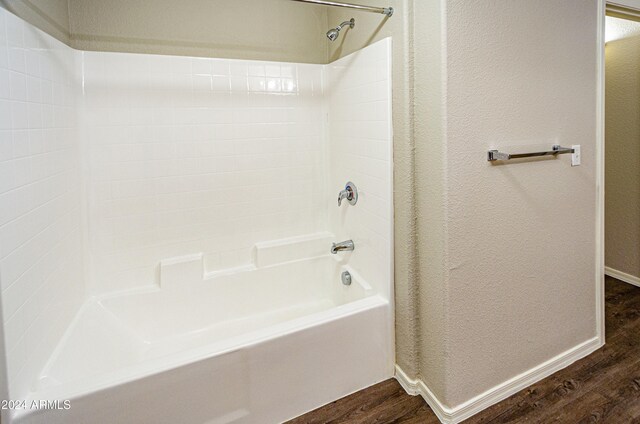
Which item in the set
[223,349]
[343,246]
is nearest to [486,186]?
[343,246]

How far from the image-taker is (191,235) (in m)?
2.18

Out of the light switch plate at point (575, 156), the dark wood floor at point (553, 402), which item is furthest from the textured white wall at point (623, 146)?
the light switch plate at point (575, 156)

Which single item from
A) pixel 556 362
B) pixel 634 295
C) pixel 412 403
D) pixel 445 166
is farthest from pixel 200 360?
pixel 634 295

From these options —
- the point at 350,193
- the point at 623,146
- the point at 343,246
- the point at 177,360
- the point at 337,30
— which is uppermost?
the point at 337,30

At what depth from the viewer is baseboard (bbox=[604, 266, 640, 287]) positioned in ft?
9.11

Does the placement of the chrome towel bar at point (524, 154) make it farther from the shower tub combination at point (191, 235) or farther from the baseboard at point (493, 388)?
the baseboard at point (493, 388)

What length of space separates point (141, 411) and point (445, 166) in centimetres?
152

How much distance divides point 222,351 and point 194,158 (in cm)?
119

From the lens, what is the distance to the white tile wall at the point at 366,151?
69.4 inches

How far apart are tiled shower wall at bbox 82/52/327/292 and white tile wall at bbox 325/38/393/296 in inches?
9.1

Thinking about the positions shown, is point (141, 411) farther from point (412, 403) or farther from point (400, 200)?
point (400, 200)

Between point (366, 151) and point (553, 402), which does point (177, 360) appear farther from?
point (553, 402)

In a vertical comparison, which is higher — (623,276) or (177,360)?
(177,360)

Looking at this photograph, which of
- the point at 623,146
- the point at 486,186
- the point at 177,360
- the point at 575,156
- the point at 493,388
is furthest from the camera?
the point at 623,146
